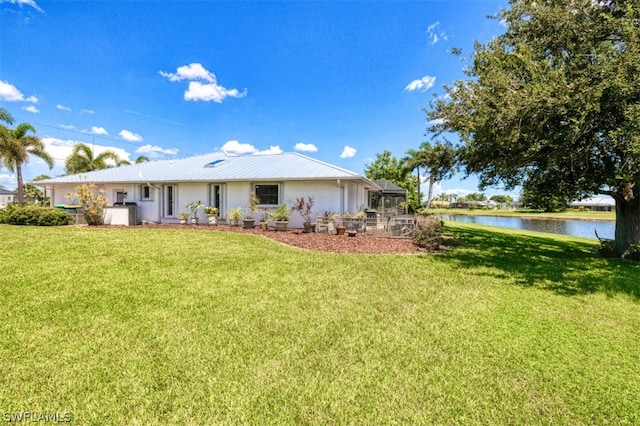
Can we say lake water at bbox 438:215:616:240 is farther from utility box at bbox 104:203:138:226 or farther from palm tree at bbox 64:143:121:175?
palm tree at bbox 64:143:121:175

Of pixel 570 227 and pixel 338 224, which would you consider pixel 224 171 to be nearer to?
pixel 338 224

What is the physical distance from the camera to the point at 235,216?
13.8 meters

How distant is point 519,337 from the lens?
3.75m

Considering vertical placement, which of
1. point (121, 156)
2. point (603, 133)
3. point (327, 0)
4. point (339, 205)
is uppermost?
point (327, 0)

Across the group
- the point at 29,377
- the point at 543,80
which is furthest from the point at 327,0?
the point at 29,377

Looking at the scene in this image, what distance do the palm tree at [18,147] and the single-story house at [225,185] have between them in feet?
20.7

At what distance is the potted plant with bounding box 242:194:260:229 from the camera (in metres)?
13.5

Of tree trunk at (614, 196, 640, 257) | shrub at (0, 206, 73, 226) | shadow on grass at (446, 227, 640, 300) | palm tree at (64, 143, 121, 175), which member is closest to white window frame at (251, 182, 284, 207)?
shadow on grass at (446, 227, 640, 300)

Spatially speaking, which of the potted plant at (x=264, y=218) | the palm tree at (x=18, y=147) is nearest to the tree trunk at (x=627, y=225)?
the potted plant at (x=264, y=218)

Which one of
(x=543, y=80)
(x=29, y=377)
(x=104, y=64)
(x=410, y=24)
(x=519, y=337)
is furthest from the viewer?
(x=104, y=64)

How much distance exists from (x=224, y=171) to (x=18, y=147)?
18.6m

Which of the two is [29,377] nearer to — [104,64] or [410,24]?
[410,24]

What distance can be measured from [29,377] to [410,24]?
1473cm

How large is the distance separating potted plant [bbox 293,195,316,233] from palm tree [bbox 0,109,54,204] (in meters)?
22.0
